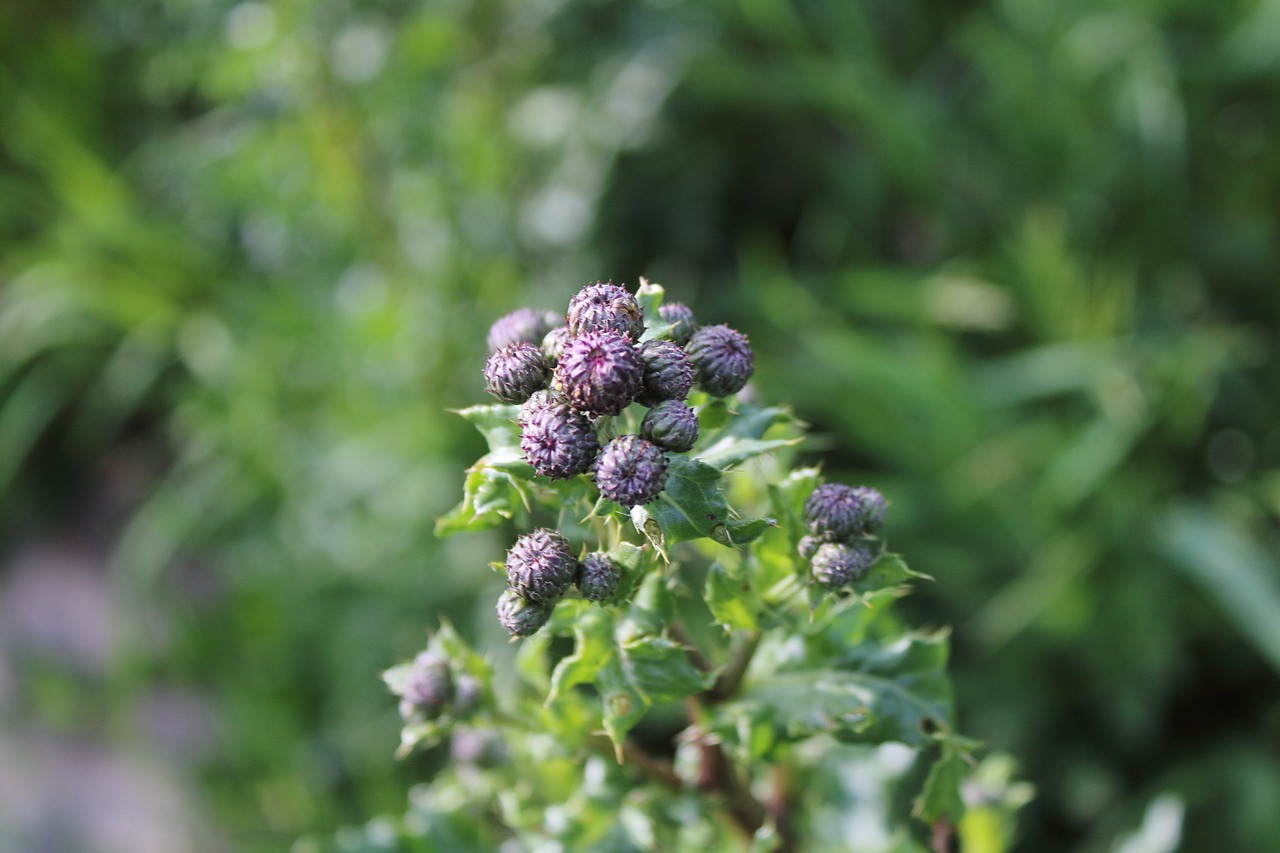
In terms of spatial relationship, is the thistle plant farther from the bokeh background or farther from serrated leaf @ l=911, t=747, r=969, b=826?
the bokeh background

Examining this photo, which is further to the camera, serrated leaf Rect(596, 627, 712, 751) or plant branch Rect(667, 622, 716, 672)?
plant branch Rect(667, 622, 716, 672)

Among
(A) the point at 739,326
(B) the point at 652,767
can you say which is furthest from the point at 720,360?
(A) the point at 739,326

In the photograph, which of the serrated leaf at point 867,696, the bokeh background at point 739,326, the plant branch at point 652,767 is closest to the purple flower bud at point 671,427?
the serrated leaf at point 867,696

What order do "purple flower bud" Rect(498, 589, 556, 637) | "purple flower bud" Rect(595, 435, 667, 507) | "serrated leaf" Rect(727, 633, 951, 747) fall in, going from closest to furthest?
"purple flower bud" Rect(595, 435, 667, 507)
"purple flower bud" Rect(498, 589, 556, 637)
"serrated leaf" Rect(727, 633, 951, 747)

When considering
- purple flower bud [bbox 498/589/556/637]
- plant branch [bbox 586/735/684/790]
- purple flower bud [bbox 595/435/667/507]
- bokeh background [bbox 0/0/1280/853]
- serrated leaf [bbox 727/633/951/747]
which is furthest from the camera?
bokeh background [bbox 0/0/1280/853]

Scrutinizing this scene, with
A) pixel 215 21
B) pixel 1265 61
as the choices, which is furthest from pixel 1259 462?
pixel 215 21

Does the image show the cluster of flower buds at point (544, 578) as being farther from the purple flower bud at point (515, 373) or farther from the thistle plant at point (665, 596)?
the purple flower bud at point (515, 373)

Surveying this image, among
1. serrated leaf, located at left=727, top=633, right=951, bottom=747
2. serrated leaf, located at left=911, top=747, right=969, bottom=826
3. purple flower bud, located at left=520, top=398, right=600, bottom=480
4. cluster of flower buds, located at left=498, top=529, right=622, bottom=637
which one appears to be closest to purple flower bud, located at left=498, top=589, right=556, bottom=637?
cluster of flower buds, located at left=498, top=529, right=622, bottom=637

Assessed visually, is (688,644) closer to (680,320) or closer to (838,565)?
(838,565)
